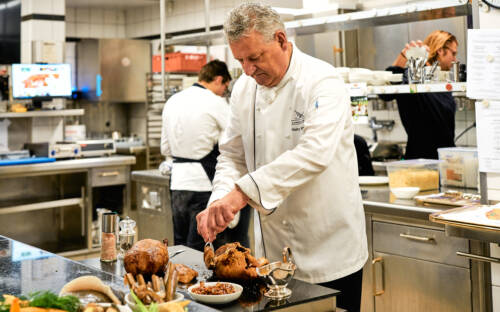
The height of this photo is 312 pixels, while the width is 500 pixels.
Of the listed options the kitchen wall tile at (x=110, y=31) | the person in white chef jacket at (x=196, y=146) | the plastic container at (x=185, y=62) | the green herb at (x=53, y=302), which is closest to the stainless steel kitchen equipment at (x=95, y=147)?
the plastic container at (x=185, y=62)

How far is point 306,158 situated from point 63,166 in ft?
15.1

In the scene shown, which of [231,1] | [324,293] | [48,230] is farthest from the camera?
[231,1]

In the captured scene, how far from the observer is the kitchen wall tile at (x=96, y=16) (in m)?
10.8

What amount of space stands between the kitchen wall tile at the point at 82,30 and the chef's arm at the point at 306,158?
9171 mm

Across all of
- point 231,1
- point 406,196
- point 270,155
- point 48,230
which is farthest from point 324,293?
point 231,1

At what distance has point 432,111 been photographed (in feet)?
14.9

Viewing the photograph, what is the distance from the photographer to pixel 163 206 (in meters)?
5.19

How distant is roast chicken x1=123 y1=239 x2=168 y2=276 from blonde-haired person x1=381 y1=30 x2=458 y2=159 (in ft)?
9.75

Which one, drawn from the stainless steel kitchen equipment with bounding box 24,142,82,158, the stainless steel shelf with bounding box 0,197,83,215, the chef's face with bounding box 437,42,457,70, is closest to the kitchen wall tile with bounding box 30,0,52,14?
the stainless steel kitchen equipment with bounding box 24,142,82,158

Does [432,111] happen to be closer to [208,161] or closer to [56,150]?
[208,161]

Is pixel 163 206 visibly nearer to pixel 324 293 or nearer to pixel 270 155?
pixel 270 155

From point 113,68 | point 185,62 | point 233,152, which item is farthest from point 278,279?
point 113,68

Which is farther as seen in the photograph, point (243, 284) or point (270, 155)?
point (270, 155)

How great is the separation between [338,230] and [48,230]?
4.98 m
